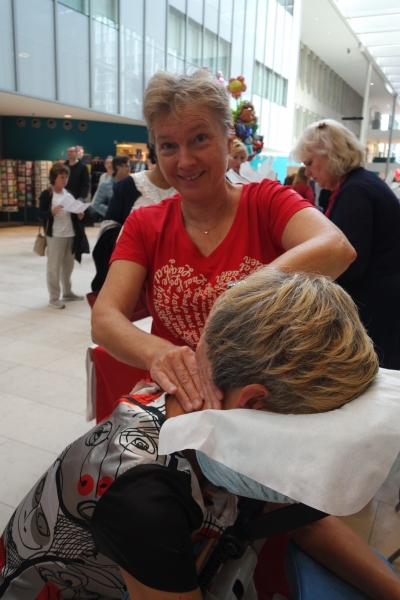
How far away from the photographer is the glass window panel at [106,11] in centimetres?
1077

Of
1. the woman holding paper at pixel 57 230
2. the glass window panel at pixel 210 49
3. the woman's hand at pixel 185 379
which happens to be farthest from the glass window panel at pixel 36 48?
the woman's hand at pixel 185 379

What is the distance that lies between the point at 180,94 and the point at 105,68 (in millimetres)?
11427

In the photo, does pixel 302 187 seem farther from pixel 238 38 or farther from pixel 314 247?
pixel 238 38

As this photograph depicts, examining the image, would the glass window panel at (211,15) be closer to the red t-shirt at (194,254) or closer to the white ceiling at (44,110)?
the white ceiling at (44,110)

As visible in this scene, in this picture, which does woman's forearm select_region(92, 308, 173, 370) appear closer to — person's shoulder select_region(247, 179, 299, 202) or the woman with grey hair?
person's shoulder select_region(247, 179, 299, 202)

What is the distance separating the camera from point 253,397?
0.80 meters

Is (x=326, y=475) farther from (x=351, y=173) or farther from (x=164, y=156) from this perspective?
(x=351, y=173)

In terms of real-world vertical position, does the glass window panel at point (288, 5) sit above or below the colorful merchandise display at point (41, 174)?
above

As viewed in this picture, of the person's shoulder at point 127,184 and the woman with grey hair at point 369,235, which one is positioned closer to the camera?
the woman with grey hair at point 369,235

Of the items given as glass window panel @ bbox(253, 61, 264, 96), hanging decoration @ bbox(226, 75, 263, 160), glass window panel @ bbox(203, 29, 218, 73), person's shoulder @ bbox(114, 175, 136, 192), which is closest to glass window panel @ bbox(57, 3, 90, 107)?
glass window panel @ bbox(203, 29, 218, 73)

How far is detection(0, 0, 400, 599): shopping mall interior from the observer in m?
2.93

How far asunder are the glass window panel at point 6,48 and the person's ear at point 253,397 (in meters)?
9.68

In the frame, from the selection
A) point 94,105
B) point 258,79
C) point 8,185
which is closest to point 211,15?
point 258,79

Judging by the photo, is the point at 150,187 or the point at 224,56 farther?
the point at 224,56
